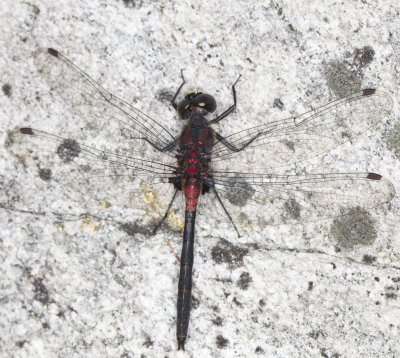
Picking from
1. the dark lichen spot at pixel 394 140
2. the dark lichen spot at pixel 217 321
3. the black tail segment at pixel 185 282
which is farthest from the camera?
the dark lichen spot at pixel 394 140

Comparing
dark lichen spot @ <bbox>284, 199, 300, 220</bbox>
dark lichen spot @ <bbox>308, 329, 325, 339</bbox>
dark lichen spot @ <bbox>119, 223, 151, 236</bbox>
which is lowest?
dark lichen spot @ <bbox>308, 329, 325, 339</bbox>

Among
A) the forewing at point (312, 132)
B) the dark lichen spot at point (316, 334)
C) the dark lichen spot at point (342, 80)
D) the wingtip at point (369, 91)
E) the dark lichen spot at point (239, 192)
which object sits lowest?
the dark lichen spot at point (316, 334)

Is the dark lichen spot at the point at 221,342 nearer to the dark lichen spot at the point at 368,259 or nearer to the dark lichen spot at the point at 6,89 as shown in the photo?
the dark lichen spot at the point at 368,259

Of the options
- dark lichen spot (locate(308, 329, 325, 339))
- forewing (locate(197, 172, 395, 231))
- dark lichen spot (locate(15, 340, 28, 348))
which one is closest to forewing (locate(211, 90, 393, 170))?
forewing (locate(197, 172, 395, 231))

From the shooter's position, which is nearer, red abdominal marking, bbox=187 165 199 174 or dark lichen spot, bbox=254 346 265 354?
dark lichen spot, bbox=254 346 265 354

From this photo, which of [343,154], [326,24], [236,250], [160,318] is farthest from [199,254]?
[326,24]

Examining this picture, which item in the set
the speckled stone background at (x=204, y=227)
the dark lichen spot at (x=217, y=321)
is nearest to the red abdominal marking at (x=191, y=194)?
the speckled stone background at (x=204, y=227)

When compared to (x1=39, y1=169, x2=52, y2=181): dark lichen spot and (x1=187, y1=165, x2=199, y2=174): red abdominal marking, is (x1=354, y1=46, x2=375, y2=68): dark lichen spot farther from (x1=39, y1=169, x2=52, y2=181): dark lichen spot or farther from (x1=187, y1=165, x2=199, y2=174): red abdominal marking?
(x1=39, y1=169, x2=52, y2=181): dark lichen spot
